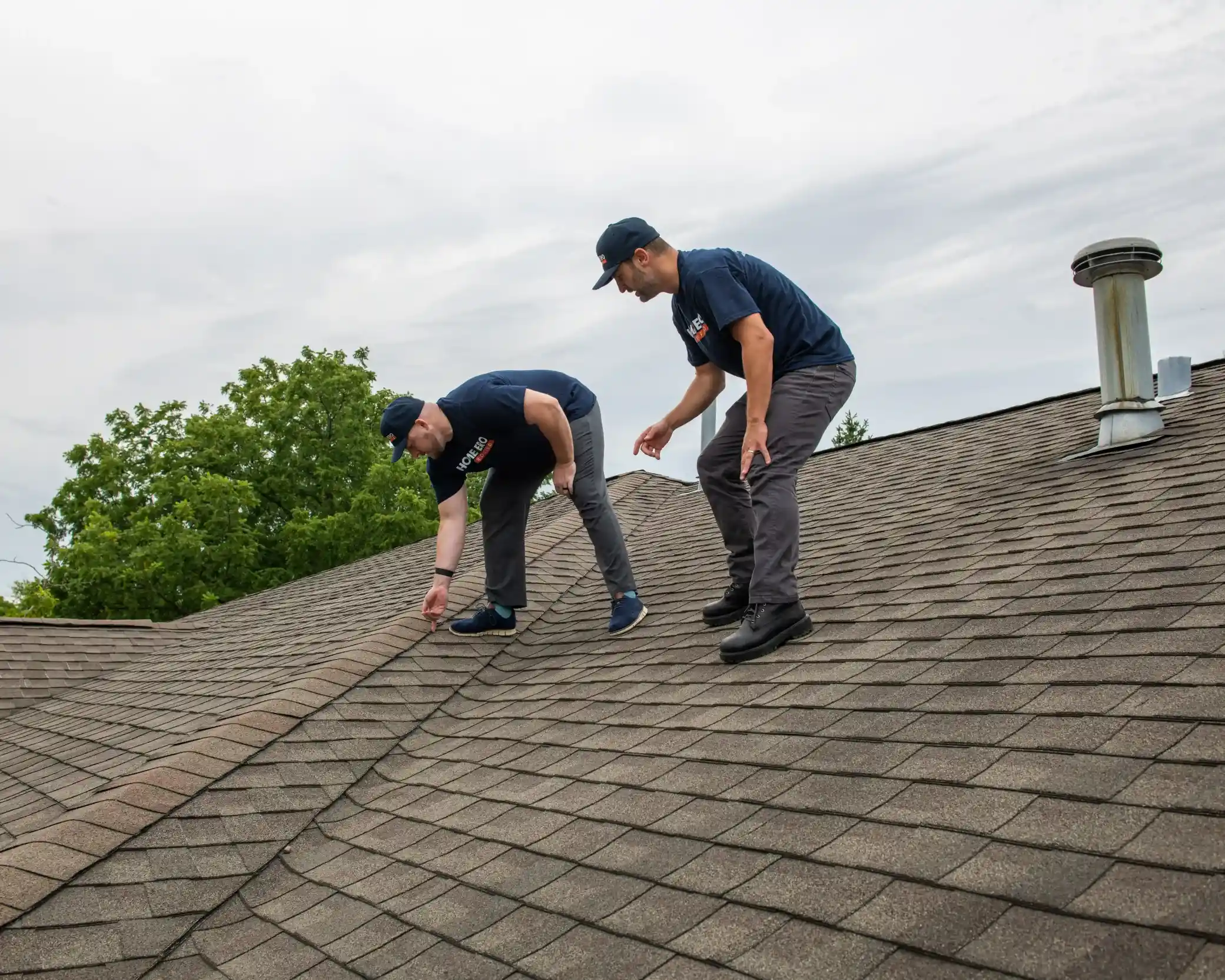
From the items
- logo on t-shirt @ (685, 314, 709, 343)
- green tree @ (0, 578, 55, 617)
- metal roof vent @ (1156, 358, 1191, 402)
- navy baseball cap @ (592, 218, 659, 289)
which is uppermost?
navy baseball cap @ (592, 218, 659, 289)

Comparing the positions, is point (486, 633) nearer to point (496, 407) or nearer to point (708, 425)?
point (496, 407)

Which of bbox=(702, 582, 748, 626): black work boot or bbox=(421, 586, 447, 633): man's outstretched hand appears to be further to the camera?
bbox=(421, 586, 447, 633): man's outstretched hand

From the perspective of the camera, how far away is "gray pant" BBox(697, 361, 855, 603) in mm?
3914

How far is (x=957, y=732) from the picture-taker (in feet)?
8.61

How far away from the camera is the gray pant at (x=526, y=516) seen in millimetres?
5180

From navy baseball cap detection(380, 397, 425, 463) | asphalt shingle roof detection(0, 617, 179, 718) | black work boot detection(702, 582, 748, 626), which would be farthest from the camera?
asphalt shingle roof detection(0, 617, 179, 718)

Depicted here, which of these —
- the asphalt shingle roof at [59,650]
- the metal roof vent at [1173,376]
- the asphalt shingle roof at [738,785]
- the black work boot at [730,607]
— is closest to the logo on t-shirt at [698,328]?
the black work boot at [730,607]

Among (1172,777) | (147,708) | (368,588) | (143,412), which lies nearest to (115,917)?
(1172,777)

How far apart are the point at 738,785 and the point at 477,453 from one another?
2.83m

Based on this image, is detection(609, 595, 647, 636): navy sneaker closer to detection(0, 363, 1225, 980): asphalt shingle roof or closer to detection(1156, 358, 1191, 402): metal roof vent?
detection(0, 363, 1225, 980): asphalt shingle roof

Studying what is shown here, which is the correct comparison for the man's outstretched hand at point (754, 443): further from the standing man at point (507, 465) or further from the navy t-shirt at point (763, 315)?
the standing man at point (507, 465)

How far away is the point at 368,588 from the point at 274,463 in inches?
884

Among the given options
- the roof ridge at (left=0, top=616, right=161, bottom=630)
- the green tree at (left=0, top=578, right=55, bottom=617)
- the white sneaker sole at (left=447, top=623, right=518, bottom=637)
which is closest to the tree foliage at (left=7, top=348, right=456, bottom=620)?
the green tree at (left=0, top=578, right=55, bottom=617)

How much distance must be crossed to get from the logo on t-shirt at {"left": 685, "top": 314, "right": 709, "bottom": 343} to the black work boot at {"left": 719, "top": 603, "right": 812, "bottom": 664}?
1082 millimetres
